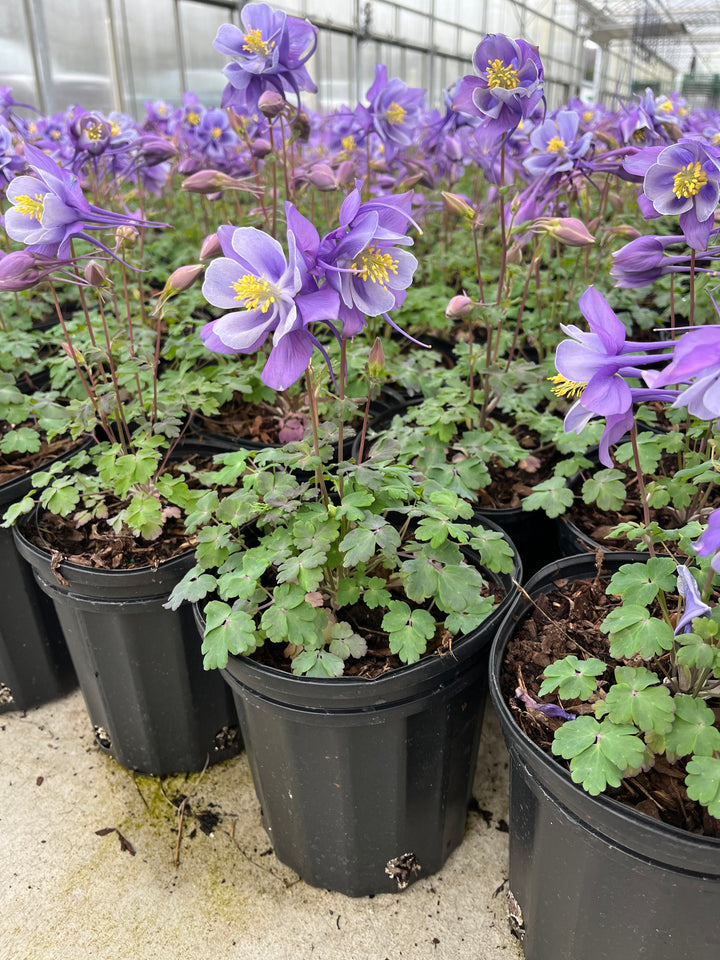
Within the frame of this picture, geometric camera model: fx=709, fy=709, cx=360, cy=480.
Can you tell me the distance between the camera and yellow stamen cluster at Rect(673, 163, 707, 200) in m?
0.93

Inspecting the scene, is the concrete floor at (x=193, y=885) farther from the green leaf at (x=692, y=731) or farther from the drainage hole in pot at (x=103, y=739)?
the green leaf at (x=692, y=731)

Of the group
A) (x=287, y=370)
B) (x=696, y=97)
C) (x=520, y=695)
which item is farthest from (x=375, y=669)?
(x=696, y=97)

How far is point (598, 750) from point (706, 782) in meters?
0.11

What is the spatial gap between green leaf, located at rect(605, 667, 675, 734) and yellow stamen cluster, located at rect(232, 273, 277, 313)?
60 centimetres

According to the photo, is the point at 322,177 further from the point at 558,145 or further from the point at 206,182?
the point at 558,145

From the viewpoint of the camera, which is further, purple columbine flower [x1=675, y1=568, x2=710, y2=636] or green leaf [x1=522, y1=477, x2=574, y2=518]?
green leaf [x1=522, y1=477, x2=574, y2=518]

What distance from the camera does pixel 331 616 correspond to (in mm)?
1137

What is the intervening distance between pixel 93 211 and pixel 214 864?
1.14m

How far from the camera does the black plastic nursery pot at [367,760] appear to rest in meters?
1.01

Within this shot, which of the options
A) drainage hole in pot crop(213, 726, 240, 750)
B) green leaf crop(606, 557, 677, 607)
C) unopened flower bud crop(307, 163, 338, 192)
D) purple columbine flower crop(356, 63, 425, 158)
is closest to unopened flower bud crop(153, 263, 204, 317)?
unopened flower bud crop(307, 163, 338, 192)

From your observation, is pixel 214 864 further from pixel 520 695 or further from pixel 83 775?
pixel 520 695

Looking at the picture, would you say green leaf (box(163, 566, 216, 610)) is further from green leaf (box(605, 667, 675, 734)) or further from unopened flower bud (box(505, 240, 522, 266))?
unopened flower bud (box(505, 240, 522, 266))

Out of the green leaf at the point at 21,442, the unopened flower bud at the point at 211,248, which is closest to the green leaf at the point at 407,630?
the unopened flower bud at the point at 211,248

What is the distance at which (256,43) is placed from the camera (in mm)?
1333
